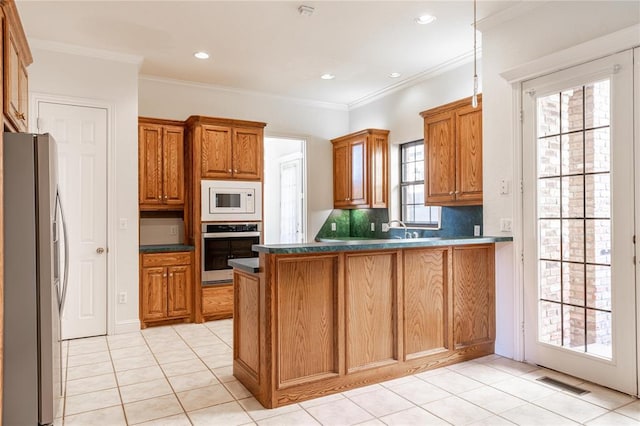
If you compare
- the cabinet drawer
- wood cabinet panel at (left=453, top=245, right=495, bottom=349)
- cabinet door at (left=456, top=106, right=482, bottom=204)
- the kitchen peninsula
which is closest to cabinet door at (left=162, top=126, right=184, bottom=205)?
the cabinet drawer

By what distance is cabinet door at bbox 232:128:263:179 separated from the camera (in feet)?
17.0

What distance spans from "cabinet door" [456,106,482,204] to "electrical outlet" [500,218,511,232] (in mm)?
334

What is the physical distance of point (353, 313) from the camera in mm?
2959

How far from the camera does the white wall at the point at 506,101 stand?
314 cm

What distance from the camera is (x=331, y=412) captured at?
8.52 feet

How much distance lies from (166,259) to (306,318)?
2.65m

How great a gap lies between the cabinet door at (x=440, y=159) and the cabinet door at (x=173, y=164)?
289cm

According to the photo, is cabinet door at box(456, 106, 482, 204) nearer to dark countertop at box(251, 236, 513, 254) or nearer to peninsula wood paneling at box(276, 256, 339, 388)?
dark countertop at box(251, 236, 513, 254)

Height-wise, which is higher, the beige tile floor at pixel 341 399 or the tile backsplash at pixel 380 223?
the tile backsplash at pixel 380 223

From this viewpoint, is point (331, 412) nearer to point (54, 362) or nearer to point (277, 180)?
point (54, 362)

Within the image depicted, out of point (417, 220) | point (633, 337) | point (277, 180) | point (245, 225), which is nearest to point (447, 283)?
point (633, 337)

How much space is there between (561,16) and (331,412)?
3.23 metres

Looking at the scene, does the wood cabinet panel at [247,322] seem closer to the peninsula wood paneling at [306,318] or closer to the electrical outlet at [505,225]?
the peninsula wood paneling at [306,318]

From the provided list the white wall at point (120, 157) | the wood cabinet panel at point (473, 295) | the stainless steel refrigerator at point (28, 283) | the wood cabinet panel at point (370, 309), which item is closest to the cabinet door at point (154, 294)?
the white wall at point (120, 157)
